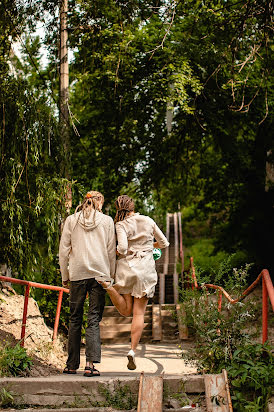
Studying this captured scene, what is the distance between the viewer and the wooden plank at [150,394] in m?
3.84

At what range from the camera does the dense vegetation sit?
7809 millimetres

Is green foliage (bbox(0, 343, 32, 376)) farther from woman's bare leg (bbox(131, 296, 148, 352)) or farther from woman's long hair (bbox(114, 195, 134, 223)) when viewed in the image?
woman's long hair (bbox(114, 195, 134, 223))

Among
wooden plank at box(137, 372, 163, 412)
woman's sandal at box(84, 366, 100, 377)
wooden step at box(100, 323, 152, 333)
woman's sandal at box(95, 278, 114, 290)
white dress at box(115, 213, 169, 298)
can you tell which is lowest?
wooden step at box(100, 323, 152, 333)

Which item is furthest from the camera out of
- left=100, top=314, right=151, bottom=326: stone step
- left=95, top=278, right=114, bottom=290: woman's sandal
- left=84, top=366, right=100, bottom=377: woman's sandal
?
left=100, top=314, right=151, bottom=326: stone step

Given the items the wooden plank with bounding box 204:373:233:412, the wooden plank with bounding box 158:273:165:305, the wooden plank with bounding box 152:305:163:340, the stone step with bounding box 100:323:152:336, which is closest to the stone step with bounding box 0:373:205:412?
the wooden plank with bounding box 204:373:233:412

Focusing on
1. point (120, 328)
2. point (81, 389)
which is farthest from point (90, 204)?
point (120, 328)

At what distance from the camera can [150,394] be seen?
398cm

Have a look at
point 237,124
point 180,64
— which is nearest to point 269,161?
point 237,124

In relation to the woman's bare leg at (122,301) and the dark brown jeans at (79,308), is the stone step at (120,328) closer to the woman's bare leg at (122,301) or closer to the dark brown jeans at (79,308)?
the woman's bare leg at (122,301)

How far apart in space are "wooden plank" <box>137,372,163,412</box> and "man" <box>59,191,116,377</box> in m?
1.06

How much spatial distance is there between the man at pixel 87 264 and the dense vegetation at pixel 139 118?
2.29 m

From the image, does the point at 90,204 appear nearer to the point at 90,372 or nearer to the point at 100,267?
the point at 100,267

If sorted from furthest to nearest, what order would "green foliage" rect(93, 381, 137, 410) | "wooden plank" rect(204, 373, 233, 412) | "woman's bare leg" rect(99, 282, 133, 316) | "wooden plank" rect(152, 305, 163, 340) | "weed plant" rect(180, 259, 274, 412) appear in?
"wooden plank" rect(152, 305, 163, 340)
"woman's bare leg" rect(99, 282, 133, 316)
"green foliage" rect(93, 381, 137, 410)
"weed plant" rect(180, 259, 274, 412)
"wooden plank" rect(204, 373, 233, 412)

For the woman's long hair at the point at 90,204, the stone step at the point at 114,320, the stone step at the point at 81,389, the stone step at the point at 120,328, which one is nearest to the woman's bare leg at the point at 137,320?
the woman's long hair at the point at 90,204
